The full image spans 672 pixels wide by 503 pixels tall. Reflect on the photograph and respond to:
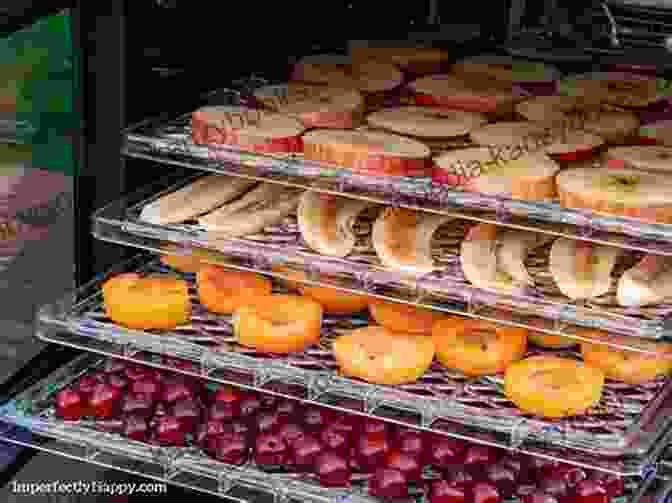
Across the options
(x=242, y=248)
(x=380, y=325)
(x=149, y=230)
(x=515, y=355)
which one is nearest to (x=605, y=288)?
(x=515, y=355)

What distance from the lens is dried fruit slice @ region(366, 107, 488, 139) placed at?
2.39 metres

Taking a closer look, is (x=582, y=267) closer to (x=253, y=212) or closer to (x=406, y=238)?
(x=406, y=238)

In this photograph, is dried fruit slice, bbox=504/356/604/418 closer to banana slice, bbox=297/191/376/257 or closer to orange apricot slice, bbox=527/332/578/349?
orange apricot slice, bbox=527/332/578/349

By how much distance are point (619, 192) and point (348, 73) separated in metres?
0.83

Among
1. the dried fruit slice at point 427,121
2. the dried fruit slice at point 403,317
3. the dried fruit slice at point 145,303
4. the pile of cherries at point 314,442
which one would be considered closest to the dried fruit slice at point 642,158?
the dried fruit slice at point 427,121

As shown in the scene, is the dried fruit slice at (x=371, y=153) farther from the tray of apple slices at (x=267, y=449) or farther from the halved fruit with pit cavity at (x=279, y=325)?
the tray of apple slices at (x=267, y=449)

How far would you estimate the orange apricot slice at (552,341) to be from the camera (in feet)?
7.77

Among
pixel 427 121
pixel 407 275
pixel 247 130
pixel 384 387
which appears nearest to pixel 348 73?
pixel 427 121

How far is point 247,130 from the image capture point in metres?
2.36

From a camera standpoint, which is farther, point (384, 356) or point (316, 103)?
point (316, 103)

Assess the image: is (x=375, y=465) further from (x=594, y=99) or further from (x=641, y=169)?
(x=594, y=99)

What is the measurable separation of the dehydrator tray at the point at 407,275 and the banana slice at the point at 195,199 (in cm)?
2

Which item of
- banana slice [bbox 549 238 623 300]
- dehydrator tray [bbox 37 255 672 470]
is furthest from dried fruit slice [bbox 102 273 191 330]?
banana slice [bbox 549 238 623 300]

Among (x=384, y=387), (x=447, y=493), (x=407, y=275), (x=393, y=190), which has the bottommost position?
(x=447, y=493)
